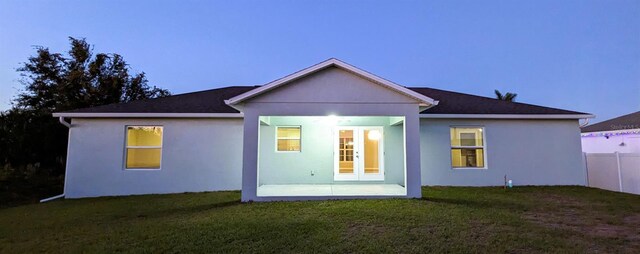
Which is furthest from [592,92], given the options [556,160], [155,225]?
[155,225]

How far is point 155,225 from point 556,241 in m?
6.57

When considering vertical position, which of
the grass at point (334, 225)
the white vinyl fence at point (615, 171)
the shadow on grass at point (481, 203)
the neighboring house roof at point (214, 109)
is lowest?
the grass at point (334, 225)

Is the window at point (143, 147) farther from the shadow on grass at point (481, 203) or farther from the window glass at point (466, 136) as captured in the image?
the window glass at point (466, 136)

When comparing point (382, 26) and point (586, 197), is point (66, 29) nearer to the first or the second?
point (382, 26)

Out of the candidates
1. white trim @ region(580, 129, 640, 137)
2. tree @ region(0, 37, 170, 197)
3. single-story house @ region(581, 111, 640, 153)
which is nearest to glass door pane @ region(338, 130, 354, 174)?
tree @ region(0, 37, 170, 197)

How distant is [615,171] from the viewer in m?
9.33

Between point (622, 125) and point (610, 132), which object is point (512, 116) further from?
point (622, 125)

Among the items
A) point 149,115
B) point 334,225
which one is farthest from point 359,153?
point 149,115

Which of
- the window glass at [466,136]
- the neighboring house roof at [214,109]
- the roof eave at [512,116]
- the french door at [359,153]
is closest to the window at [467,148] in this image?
the window glass at [466,136]

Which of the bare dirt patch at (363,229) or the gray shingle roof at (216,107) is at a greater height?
the gray shingle roof at (216,107)

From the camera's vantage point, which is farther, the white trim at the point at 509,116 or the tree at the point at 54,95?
the tree at the point at 54,95

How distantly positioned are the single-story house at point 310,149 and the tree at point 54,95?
22.3 feet

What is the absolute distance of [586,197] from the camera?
316 inches

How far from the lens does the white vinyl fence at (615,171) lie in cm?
878
